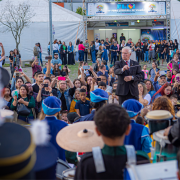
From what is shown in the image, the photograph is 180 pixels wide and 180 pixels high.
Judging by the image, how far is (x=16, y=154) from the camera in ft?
2.77

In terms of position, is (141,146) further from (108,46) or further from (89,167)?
(108,46)

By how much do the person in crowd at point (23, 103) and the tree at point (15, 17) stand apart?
1425 centimetres

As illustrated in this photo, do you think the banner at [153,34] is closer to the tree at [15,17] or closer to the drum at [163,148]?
the tree at [15,17]

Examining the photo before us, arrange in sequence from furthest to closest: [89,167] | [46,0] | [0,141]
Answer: [46,0] → [89,167] → [0,141]

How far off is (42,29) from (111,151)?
19.5 m

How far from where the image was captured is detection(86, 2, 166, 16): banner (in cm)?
1920

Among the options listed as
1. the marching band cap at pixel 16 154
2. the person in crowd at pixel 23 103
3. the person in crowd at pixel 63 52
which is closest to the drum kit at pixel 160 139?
the marching band cap at pixel 16 154

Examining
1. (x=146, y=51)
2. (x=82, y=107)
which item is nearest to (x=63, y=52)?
(x=146, y=51)

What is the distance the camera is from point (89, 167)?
4.90 feet

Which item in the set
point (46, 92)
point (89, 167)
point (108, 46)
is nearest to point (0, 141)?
point (89, 167)

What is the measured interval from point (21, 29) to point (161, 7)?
10921 millimetres

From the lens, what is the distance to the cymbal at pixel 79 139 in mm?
2117

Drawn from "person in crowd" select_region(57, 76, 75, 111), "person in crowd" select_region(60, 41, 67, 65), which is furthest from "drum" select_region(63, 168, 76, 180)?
"person in crowd" select_region(60, 41, 67, 65)

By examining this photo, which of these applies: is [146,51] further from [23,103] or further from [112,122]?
[112,122]
